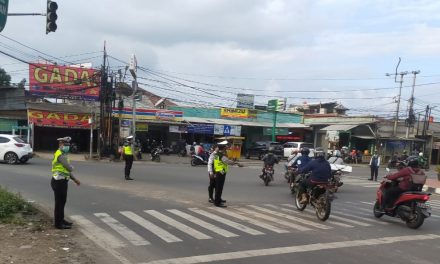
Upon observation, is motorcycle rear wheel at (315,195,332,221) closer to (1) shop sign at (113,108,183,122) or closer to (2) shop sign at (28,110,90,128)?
(2) shop sign at (28,110,90,128)

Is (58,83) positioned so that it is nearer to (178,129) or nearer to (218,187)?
(178,129)

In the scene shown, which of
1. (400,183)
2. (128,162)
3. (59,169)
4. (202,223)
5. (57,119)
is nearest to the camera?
(59,169)

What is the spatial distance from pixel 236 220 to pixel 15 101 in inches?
1379

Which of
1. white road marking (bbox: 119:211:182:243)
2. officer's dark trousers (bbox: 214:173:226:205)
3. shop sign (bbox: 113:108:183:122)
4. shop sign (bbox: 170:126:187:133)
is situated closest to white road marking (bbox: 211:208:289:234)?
officer's dark trousers (bbox: 214:173:226:205)

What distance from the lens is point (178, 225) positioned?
9.29 meters

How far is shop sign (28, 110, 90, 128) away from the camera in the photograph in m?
36.1

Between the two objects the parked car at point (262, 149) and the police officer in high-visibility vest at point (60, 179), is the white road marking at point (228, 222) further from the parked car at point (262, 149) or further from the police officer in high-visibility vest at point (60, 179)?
the parked car at point (262, 149)

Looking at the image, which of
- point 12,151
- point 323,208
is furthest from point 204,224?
point 12,151

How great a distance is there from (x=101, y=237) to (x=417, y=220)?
6650mm

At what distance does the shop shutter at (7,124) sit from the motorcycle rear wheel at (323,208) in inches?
1275

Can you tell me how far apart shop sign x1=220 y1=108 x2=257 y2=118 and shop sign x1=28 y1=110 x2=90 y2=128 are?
14.6 m

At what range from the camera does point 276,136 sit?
49.6 metres

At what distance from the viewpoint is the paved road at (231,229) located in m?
7.16

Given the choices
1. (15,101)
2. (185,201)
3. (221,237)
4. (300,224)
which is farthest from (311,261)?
(15,101)
